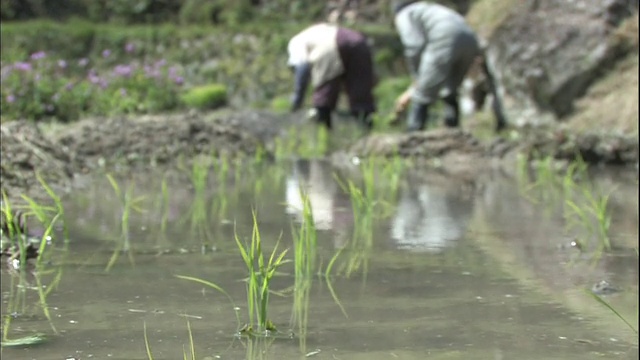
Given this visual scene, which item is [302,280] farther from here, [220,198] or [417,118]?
[417,118]

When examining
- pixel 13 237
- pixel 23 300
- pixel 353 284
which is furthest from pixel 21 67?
pixel 23 300

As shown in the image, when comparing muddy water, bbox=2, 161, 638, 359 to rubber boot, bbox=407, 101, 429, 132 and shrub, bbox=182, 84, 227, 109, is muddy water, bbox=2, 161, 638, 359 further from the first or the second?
shrub, bbox=182, 84, 227, 109

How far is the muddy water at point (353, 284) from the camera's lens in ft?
11.1

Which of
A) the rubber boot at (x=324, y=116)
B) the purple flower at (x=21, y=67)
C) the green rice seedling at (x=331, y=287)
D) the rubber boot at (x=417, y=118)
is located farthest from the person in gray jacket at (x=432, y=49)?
the green rice seedling at (x=331, y=287)

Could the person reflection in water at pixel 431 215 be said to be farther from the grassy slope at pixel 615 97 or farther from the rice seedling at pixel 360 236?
the grassy slope at pixel 615 97

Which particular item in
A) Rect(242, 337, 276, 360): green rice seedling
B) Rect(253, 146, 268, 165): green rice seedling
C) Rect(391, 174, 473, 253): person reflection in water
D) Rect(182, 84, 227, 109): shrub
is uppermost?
Rect(182, 84, 227, 109): shrub

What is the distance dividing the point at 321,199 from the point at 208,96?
12.5m

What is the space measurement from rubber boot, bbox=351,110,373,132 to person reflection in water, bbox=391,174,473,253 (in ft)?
14.8

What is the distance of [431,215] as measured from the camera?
22.1ft

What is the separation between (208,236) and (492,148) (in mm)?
6610

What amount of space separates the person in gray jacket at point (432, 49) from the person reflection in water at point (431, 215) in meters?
3.44

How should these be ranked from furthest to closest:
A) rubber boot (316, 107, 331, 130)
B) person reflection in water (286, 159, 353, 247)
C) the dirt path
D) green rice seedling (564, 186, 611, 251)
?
rubber boot (316, 107, 331, 130) → the dirt path → person reflection in water (286, 159, 353, 247) → green rice seedling (564, 186, 611, 251)

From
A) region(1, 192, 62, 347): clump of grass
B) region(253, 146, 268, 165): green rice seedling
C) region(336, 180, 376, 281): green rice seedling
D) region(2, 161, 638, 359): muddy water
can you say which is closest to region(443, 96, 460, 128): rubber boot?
region(253, 146, 268, 165): green rice seedling

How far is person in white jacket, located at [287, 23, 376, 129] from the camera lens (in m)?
13.4
